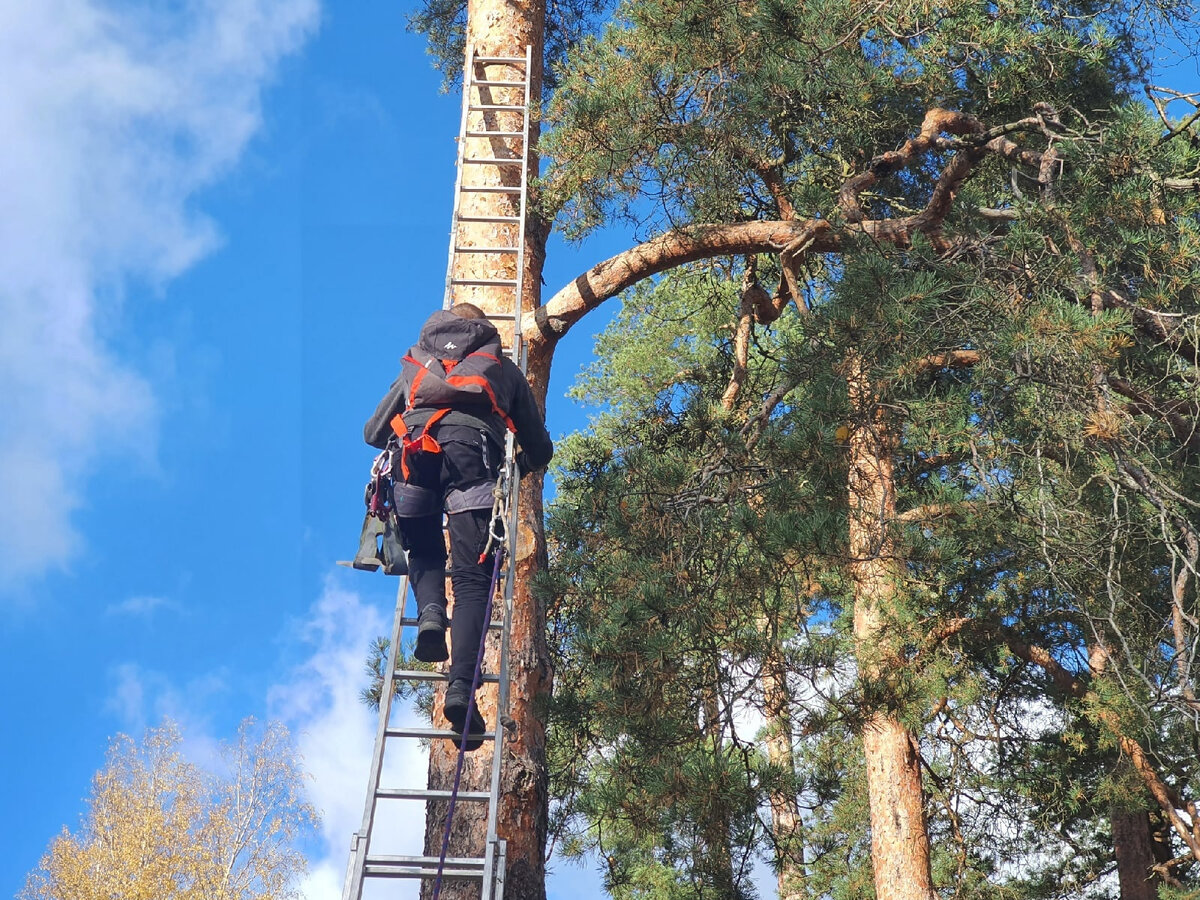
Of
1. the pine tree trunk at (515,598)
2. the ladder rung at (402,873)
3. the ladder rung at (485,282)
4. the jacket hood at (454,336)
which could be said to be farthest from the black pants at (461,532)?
the ladder rung at (485,282)

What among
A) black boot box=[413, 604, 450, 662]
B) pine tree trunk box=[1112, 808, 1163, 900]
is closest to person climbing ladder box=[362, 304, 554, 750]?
black boot box=[413, 604, 450, 662]

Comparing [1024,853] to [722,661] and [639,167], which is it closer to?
[722,661]

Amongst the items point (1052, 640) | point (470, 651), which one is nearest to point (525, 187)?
point (470, 651)

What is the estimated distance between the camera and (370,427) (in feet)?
16.3

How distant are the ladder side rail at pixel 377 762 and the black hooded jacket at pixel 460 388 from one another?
66 centimetres

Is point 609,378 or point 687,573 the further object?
point 609,378

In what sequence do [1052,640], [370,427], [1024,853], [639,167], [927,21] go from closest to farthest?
[370,427] < [927,21] < [639,167] < [1052,640] < [1024,853]

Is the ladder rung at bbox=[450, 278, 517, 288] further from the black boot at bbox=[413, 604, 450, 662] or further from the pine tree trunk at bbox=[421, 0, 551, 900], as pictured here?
the black boot at bbox=[413, 604, 450, 662]

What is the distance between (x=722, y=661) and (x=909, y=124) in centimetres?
357

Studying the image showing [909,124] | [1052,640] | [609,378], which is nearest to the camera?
[909,124]

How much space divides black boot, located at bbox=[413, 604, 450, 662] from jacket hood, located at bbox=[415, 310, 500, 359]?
0.98 metres

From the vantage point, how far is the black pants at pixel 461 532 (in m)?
4.59

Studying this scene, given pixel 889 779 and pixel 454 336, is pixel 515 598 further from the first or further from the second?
pixel 889 779

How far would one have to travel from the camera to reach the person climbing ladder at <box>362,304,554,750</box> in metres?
4.62
